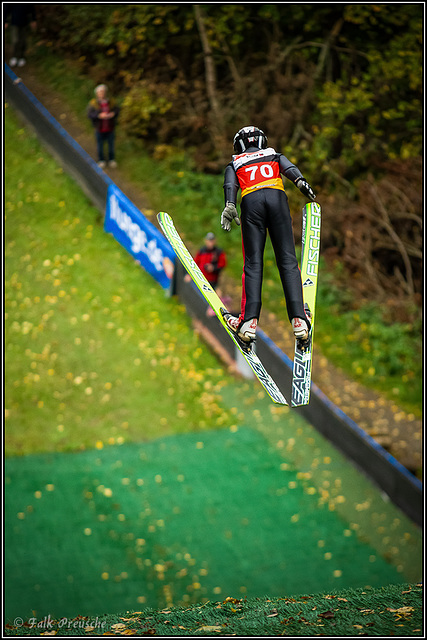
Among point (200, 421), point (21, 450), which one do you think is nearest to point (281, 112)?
point (200, 421)

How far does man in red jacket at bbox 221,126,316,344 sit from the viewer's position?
6.34 meters

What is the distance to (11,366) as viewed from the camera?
1495 cm

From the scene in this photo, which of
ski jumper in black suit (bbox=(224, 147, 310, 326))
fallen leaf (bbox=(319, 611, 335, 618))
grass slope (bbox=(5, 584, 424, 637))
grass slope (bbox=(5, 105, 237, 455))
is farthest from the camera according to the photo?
grass slope (bbox=(5, 105, 237, 455))

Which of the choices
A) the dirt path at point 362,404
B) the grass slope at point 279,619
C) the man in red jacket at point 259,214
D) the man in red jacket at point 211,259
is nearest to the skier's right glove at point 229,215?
the man in red jacket at point 259,214

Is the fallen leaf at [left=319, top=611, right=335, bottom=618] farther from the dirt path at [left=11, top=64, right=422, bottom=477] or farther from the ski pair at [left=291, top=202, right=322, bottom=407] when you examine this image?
the dirt path at [left=11, top=64, right=422, bottom=477]

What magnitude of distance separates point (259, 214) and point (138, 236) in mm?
10639

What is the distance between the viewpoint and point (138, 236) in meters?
16.7

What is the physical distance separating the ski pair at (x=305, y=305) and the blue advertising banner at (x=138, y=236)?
8259 mm

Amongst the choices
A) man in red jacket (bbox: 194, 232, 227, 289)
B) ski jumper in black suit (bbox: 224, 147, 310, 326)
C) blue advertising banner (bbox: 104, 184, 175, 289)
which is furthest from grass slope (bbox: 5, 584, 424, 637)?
blue advertising banner (bbox: 104, 184, 175, 289)

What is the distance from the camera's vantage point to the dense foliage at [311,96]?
17.8m

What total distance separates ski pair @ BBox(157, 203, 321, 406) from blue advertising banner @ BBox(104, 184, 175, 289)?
27.1 feet

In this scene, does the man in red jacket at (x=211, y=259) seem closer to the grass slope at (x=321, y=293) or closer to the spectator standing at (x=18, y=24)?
the grass slope at (x=321, y=293)

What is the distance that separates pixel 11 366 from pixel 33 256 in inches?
131

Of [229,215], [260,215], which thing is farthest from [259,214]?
[229,215]
